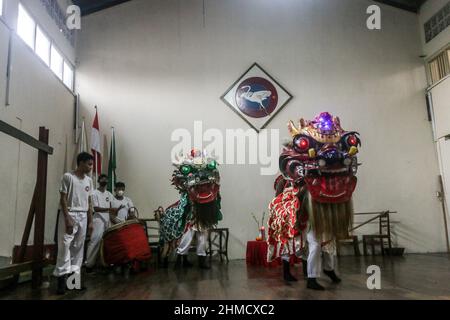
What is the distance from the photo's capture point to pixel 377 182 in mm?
7176

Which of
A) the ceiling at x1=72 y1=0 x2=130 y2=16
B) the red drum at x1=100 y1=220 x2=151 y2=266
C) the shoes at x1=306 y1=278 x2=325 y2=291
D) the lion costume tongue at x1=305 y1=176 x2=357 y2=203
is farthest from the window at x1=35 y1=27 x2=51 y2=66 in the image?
the shoes at x1=306 y1=278 x2=325 y2=291

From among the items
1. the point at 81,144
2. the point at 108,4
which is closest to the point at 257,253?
the point at 81,144

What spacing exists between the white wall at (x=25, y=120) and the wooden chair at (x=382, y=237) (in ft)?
17.3

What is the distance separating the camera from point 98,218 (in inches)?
208

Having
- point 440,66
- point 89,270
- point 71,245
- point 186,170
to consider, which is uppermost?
point 440,66

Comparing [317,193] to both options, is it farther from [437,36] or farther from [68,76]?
[437,36]

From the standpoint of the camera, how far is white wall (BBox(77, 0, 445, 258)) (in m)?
6.98

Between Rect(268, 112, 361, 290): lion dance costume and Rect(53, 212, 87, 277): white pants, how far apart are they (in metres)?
1.88

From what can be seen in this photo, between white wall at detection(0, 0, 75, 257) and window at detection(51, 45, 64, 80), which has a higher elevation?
window at detection(51, 45, 64, 80)

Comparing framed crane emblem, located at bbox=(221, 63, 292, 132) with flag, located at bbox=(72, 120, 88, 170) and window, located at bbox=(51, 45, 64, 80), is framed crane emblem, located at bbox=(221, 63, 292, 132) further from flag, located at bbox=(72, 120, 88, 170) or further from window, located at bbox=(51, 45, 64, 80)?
window, located at bbox=(51, 45, 64, 80)

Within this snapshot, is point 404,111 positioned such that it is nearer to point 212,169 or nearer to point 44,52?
point 212,169

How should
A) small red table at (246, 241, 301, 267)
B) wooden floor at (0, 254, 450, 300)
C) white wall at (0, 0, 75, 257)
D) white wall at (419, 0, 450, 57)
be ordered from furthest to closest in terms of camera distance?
1. white wall at (419, 0, 450, 57)
2. small red table at (246, 241, 301, 267)
3. white wall at (0, 0, 75, 257)
4. wooden floor at (0, 254, 450, 300)

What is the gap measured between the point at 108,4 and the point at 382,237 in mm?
6788

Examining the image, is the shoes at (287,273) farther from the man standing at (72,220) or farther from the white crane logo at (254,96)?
the white crane logo at (254,96)
